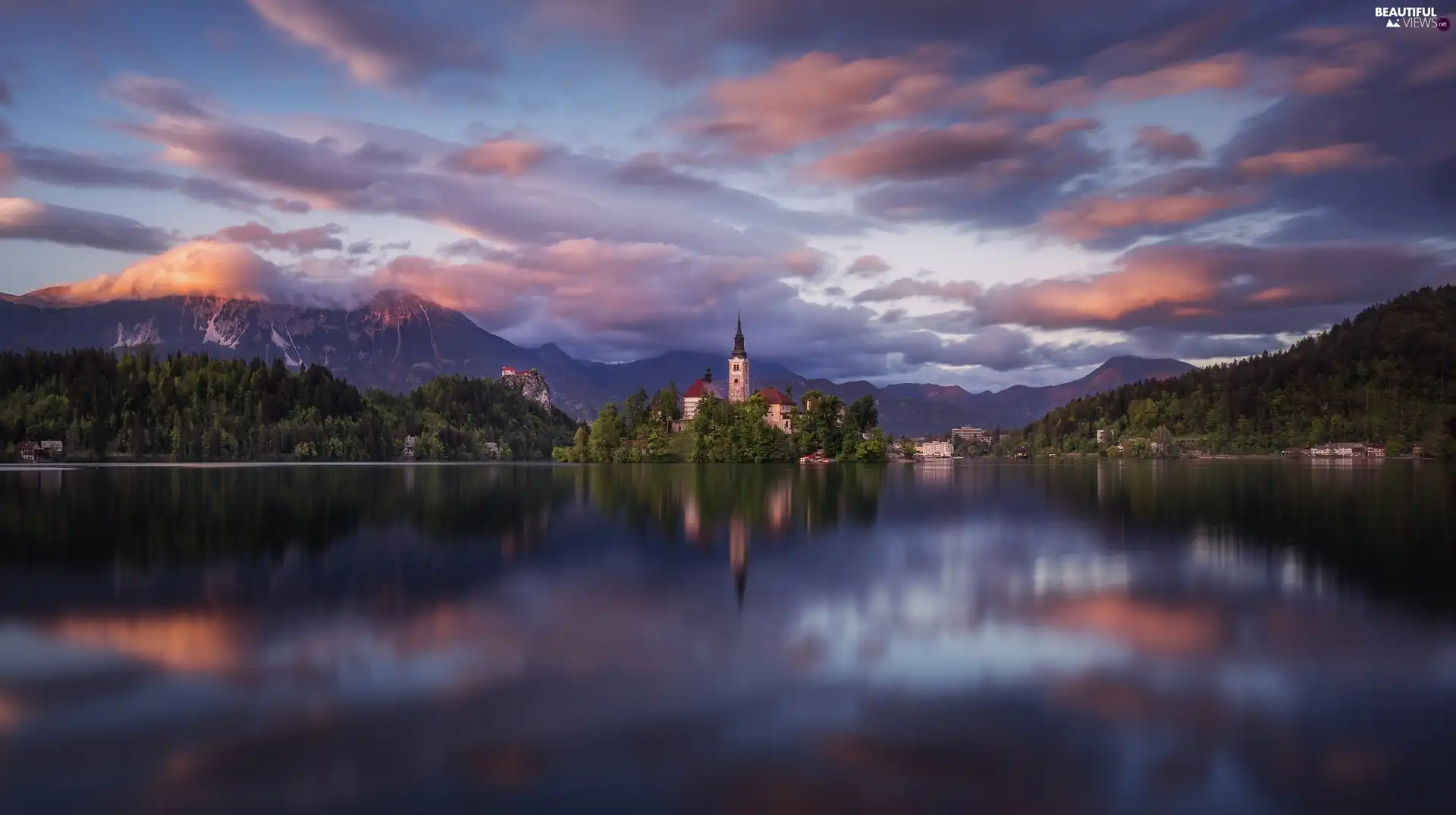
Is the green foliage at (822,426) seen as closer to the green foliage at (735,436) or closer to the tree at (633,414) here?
the green foliage at (735,436)

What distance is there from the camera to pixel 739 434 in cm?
15475

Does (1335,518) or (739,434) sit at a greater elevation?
(739,434)

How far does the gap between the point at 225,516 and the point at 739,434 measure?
118m

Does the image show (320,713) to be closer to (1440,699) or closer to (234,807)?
(234,807)

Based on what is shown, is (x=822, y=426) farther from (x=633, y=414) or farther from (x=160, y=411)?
(x=160, y=411)

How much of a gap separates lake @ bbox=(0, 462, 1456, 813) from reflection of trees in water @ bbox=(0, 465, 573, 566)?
22.7 inches

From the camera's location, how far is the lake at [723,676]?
29.7 ft

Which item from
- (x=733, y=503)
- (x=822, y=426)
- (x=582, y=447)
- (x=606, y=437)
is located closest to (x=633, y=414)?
(x=606, y=437)

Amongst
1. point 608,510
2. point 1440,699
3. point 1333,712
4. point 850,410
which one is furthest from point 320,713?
point 850,410

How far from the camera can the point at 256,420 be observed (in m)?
176

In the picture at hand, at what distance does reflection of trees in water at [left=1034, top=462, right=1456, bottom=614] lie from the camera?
76.1 ft

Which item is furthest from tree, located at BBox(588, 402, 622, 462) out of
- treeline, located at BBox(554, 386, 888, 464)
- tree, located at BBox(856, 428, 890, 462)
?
tree, located at BBox(856, 428, 890, 462)

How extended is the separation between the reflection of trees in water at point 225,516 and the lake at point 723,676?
0.58 meters

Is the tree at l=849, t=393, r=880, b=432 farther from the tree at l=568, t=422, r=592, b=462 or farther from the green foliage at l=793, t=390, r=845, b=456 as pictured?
the tree at l=568, t=422, r=592, b=462
